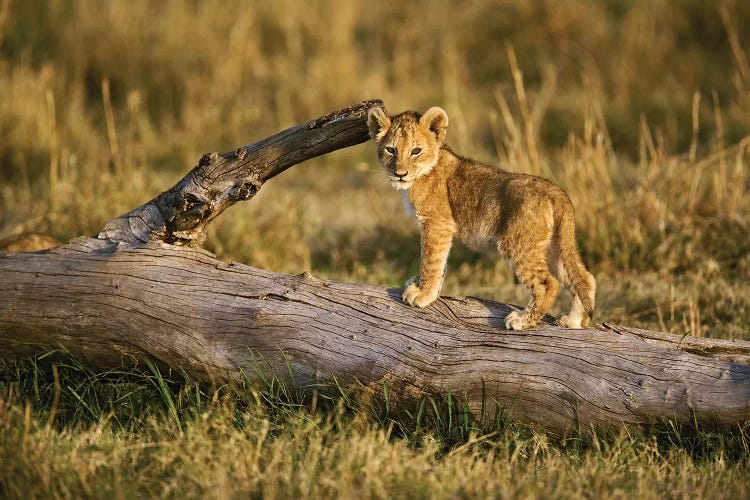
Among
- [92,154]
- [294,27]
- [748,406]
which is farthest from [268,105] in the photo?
[748,406]

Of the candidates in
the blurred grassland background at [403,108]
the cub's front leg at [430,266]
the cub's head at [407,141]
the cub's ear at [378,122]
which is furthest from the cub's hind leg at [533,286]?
the cub's ear at [378,122]

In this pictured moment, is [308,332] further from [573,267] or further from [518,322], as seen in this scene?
[573,267]

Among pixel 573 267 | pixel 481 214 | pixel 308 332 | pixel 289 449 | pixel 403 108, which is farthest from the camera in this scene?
pixel 403 108

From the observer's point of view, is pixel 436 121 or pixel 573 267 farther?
pixel 436 121

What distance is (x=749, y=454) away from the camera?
4453 millimetres

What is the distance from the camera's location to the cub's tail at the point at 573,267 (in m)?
5.07

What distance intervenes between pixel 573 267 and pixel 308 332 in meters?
1.47

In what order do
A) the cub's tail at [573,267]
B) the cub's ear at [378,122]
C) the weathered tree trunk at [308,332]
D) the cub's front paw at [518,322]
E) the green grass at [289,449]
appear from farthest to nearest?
1. the cub's ear at [378,122]
2. the cub's tail at [573,267]
3. the cub's front paw at [518,322]
4. the weathered tree trunk at [308,332]
5. the green grass at [289,449]

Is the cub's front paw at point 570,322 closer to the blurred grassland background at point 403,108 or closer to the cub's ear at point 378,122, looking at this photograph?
the blurred grassland background at point 403,108

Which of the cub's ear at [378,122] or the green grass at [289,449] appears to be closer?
the green grass at [289,449]

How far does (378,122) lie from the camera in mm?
5348

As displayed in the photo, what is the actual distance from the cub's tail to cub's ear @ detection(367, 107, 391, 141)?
1.11 metres

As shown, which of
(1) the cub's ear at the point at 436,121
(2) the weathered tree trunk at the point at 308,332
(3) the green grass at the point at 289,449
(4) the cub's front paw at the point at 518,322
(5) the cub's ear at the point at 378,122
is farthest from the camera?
(1) the cub's ear at the point at 436,121

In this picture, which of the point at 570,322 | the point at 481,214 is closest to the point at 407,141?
the point at 481,214
